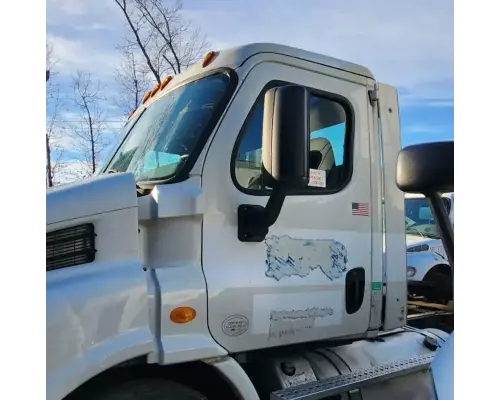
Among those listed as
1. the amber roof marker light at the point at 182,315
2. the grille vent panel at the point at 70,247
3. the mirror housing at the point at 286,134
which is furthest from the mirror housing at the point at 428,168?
the grille vent panel at the point at 70,247

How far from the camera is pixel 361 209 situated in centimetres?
249

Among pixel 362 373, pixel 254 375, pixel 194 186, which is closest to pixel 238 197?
pixel 194 186

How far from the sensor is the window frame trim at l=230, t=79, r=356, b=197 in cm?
217

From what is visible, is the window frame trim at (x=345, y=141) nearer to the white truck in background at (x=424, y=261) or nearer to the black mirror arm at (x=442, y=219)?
the white truck in background at (x=424, y=261)

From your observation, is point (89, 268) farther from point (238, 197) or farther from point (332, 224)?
point (332, 224)

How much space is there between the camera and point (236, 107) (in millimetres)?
2188

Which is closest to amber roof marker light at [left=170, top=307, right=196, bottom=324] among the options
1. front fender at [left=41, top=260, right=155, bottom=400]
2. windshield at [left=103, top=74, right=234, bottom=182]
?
front fender at [left=41, top=260, right=155, bottom=400]

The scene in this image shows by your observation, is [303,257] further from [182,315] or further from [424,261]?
[424,261]

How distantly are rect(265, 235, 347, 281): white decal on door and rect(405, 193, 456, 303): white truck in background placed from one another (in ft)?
1.82

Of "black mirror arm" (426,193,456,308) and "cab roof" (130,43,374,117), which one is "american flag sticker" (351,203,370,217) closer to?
"cab roof" (130,43,374,117)

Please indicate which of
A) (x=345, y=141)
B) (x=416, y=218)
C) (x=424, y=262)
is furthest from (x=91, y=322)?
(x=424, y=262)

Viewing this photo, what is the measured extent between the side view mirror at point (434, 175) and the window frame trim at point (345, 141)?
0.86 metres
